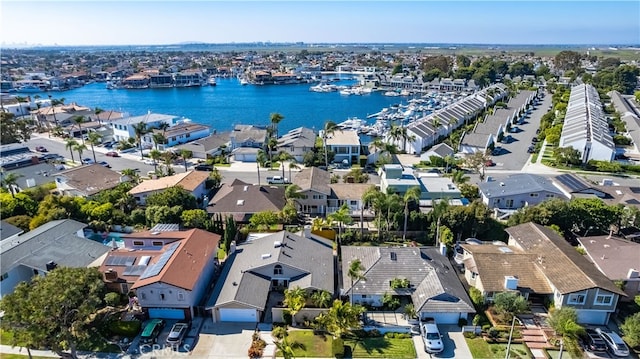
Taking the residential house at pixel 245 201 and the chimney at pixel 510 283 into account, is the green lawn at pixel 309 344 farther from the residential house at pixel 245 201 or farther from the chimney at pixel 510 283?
the residential house at pixel 245 201

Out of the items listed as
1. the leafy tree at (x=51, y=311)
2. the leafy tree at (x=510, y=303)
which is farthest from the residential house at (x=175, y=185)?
the leafy tree at (x=510, y=303)

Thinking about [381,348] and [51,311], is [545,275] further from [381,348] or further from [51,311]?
[51,311]

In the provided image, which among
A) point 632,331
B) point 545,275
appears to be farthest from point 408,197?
point 632,331

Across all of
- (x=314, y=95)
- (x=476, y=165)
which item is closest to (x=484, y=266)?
(x=476, y=165)

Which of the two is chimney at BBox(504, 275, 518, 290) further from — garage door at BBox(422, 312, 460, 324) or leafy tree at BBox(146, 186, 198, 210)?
leafy tree at BBox(146, 186, 198, 210)

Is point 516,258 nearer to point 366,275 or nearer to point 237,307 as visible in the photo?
point 366,275

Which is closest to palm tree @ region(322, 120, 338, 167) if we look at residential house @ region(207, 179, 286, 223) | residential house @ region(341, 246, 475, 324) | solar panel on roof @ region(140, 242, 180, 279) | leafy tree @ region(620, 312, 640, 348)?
residential house @ region(207, 179, 286, 223)
